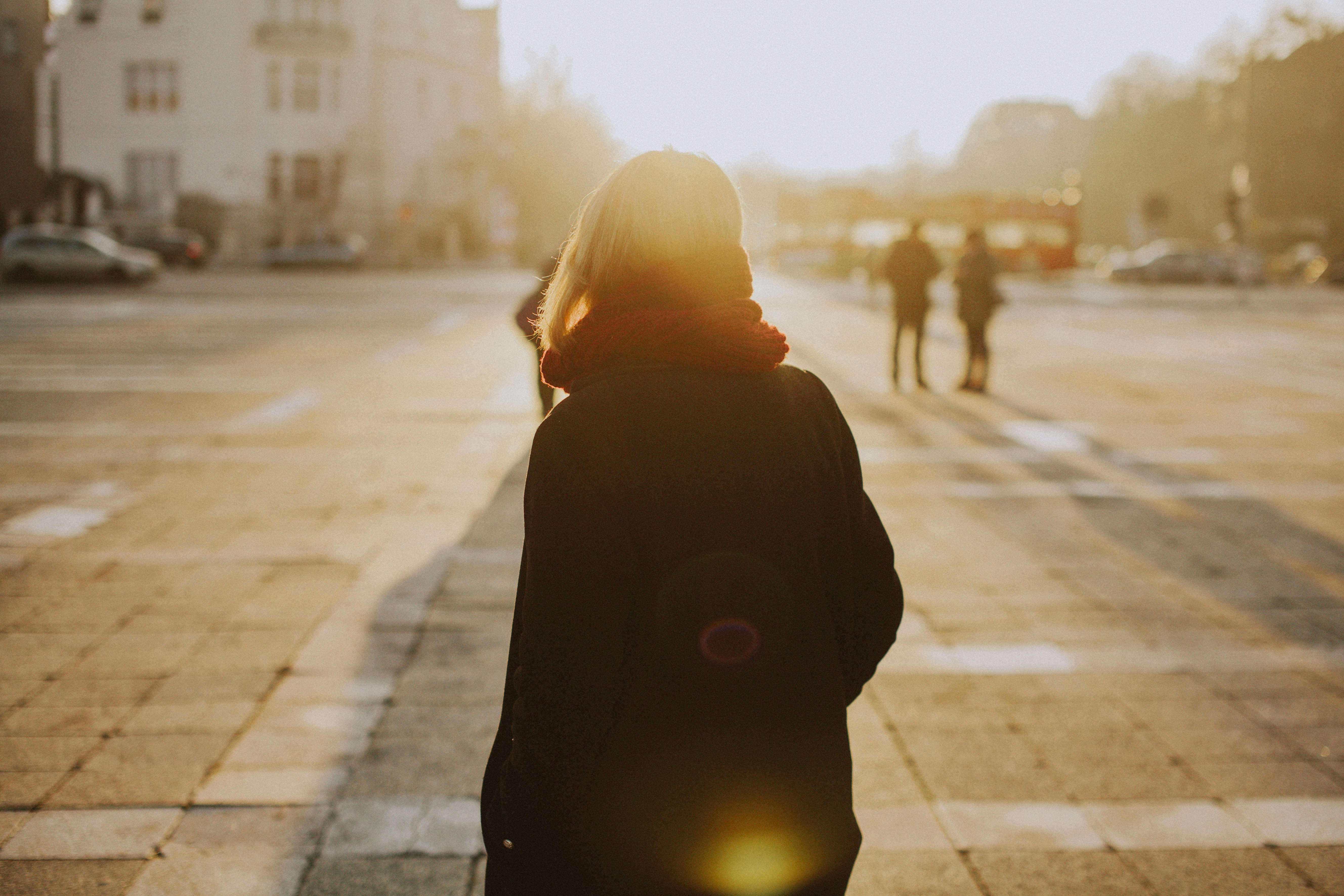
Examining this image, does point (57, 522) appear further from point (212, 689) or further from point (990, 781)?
point (990, 781)

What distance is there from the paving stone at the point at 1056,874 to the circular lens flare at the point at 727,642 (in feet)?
5.72

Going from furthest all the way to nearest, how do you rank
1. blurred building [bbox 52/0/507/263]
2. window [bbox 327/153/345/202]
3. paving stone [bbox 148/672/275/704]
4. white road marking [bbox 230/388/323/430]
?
window [bbox 327/153/345/202]
blurred building [bbox 52/0/507/263]
white road marking [bbox 230/388/323/430]
paving stone [bbox 148/672/275/704]

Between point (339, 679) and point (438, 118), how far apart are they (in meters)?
54.9

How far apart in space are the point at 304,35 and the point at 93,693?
52.4 m

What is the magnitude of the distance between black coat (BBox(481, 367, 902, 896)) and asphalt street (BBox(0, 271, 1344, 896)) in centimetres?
150

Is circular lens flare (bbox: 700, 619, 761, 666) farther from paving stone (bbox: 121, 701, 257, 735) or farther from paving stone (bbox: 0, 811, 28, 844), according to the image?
paving stone (bbox: 121, 701, 257, 735)

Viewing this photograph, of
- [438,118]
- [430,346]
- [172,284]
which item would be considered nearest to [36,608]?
[430,346]

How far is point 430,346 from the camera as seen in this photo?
17953 mm

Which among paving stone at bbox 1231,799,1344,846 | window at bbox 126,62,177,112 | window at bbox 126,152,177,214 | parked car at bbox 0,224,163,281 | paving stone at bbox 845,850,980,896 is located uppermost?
window at bbox 126,62,177,112

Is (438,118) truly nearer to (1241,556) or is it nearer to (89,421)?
(89,421)

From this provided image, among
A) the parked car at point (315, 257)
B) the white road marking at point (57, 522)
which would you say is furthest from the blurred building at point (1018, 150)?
the white road marking at point (57, 522)

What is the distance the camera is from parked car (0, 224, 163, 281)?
30.5m

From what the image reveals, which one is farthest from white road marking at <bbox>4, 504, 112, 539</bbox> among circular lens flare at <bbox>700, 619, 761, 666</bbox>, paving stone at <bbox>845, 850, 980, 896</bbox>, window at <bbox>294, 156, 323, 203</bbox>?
window at <bbox>294, 156, 323, 203</bbox>

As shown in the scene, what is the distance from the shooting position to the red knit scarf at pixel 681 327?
166 cm
